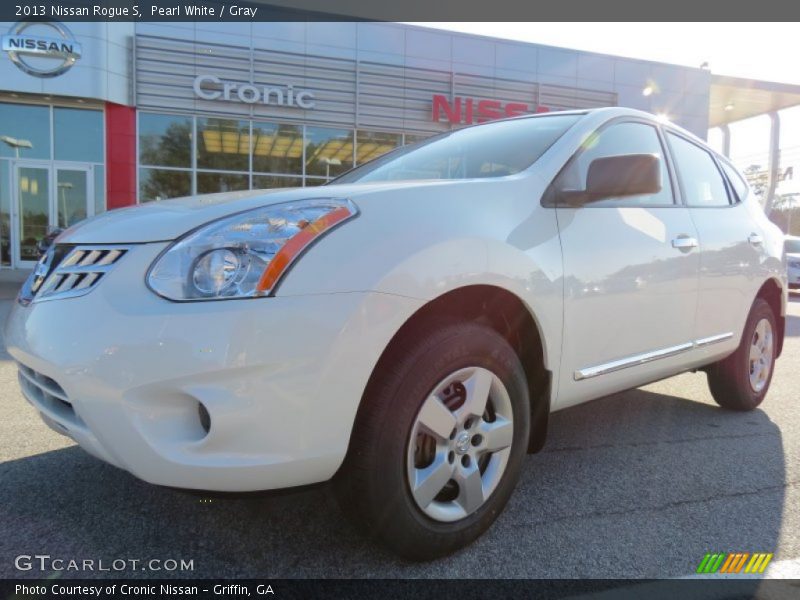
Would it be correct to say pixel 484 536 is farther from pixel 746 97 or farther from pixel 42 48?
pixel 746 97

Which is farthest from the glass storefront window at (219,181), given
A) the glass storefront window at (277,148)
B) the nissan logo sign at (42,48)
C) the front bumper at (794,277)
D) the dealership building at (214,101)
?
the front bumper at (794,277)

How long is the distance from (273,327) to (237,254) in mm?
244

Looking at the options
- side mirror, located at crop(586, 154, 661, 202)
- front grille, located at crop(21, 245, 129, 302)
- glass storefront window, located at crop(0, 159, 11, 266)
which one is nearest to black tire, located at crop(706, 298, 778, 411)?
side mirror, located at crop(586, 154, 661, 202)

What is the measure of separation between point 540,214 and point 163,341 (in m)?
1.42

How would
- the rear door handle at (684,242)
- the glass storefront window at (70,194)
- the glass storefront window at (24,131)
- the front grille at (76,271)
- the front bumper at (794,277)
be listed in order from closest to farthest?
the front grille at (76,271), the rear door handle at (684,242), the glass storefront window at (24,131), the glass storefront window at (70,194), the front bumper at (794,277)

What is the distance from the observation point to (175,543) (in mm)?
2094

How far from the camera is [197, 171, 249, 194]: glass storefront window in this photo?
1447cm

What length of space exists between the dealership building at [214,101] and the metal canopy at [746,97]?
22.7ft

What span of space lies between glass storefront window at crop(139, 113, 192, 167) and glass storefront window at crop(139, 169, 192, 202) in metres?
0.19

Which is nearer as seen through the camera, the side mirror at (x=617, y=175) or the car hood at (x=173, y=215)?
the car hood at (x=173, y=215)

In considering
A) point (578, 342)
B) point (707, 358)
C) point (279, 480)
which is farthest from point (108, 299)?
point (707, 358)

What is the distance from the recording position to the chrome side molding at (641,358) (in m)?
2.49

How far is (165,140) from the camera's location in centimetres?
1420

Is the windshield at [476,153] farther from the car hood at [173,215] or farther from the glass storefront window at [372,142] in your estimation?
the glass storefront window at [372,142]
